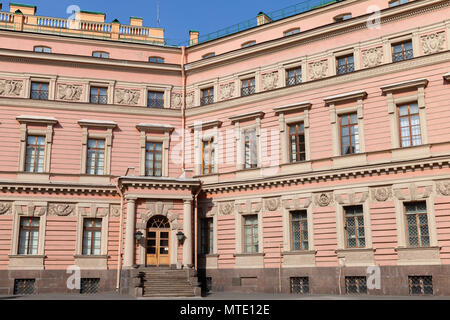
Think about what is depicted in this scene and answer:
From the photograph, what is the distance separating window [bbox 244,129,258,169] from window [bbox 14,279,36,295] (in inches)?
566

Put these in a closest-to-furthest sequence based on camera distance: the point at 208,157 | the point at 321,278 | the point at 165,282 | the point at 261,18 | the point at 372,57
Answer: the point at 321,278 < the point at 165,282 < the point at 372,57 < the point at 208,157 < the point at 261,18

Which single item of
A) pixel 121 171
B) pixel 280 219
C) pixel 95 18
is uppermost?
pixel 95 18

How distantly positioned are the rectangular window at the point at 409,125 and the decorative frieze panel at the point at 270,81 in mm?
7904

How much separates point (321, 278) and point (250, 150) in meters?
8.99

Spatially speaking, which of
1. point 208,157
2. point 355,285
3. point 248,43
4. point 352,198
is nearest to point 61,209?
point 208,157

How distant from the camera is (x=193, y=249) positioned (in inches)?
1176

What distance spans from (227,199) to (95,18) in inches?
665

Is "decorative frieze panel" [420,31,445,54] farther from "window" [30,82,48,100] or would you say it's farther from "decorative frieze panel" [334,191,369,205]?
"window" [30,82,48,100]

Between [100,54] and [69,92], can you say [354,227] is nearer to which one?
[69,92]

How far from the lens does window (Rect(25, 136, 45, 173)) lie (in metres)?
30.5

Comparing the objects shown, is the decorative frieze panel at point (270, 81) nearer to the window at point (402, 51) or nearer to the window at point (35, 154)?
the window at point (402, 51)

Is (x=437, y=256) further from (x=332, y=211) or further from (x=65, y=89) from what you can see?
(x=65, y=89)

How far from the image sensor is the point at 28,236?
96.2 feet
